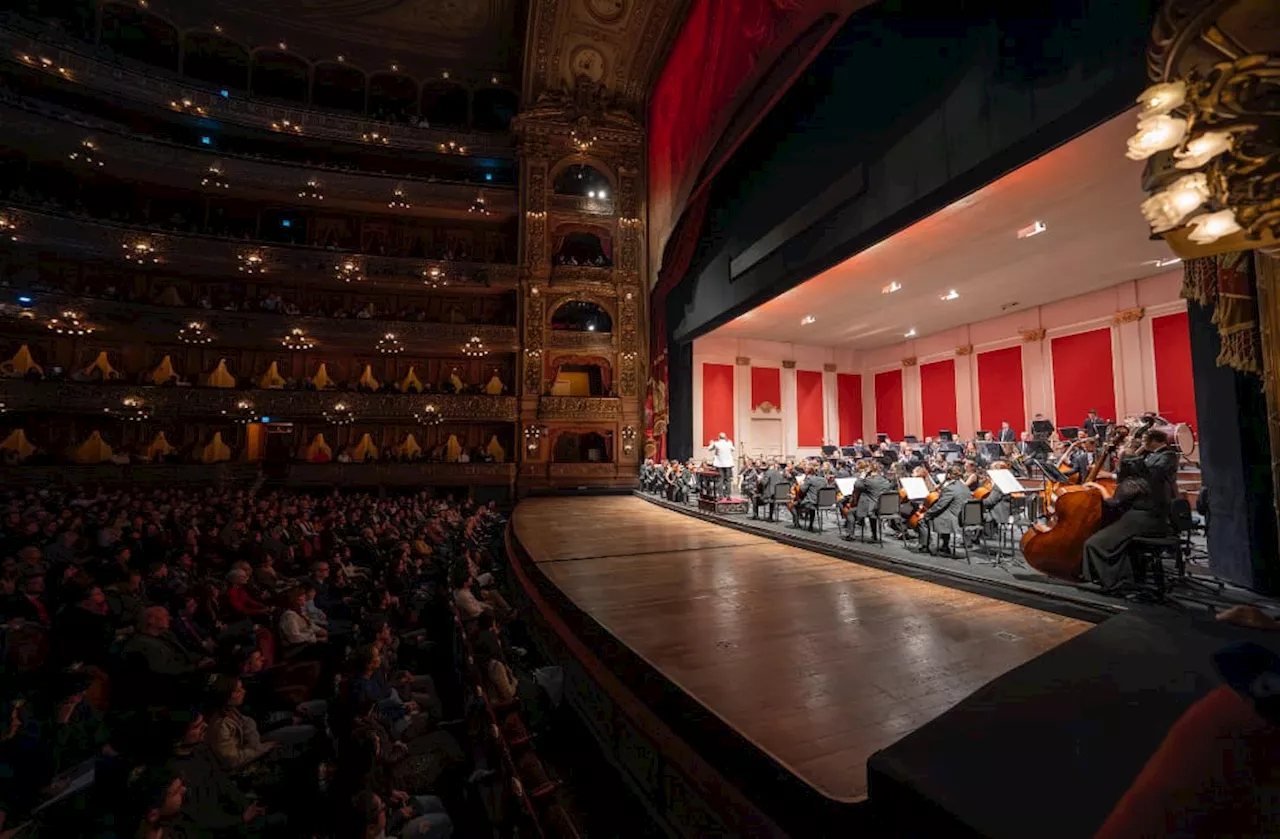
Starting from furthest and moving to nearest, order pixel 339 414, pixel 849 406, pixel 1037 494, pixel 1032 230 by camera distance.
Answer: pixel 849 406 → pixel 339 414 → pixel 1032 230 → pixel 1037 494

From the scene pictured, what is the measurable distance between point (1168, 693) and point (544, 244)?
17.4 meters

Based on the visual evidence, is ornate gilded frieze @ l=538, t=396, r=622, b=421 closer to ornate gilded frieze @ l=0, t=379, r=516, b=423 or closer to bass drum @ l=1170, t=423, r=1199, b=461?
ornate gilded frieze @ l=0, t=379, r=516, b=423

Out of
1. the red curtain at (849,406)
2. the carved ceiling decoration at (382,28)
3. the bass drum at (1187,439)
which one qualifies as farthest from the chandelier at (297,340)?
the bass drum at (1187,439)

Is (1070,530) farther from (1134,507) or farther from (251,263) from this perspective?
(251,263)

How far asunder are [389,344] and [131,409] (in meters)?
6.39

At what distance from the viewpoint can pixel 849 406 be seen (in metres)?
20.1

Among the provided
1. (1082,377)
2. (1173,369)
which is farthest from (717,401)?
(1173,369)

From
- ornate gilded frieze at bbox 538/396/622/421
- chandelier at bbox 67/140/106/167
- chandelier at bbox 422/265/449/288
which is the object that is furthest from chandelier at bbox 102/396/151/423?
ornate gilded frieze at bbox 538/396/622/421

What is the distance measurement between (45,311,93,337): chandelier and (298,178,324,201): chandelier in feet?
20.5

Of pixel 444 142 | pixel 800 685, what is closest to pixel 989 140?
pixel 800 685

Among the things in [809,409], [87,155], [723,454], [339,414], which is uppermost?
[87,155]

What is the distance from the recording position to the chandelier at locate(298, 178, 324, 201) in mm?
15844

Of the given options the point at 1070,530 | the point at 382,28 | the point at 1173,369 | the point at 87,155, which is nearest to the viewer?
the point at 1070,530

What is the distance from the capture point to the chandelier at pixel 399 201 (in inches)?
656
